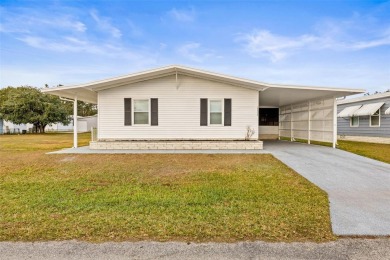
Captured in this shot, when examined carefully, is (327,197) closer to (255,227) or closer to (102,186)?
(255,227)

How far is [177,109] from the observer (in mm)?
12414

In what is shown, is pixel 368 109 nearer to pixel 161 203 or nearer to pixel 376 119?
pixel 376 119

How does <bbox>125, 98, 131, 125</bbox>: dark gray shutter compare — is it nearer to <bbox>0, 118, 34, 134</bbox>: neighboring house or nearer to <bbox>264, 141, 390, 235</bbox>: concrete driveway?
<bbox>264, 141, 390, 235</bbox>: concrete driveway

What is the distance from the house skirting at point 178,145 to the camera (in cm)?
1205

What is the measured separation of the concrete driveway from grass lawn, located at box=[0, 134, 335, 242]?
10.4 inches

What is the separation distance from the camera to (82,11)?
15148 millimetres

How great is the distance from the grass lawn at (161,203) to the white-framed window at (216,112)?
444 cm

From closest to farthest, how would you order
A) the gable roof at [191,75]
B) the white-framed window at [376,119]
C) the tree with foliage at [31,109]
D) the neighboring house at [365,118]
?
the gable roof at [191,75] → the neighboring house at [365,118] → the white-framed window at [376,119] → the tree with foliage at [31,109]

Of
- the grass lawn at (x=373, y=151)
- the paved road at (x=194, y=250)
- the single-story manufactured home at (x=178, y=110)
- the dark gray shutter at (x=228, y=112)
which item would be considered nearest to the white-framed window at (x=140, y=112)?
the single-story manufactured home at (x=178, y=110)

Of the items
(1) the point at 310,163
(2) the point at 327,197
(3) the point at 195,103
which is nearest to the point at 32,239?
(2) the point at 327,197

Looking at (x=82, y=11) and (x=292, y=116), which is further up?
(x=82, y=11)

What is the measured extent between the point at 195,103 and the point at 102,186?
7.21 m

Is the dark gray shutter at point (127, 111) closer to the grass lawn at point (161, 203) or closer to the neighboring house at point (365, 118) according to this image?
the grass lawn at point (161, 203)

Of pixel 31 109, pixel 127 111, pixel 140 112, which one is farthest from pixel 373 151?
pixel 31 109
